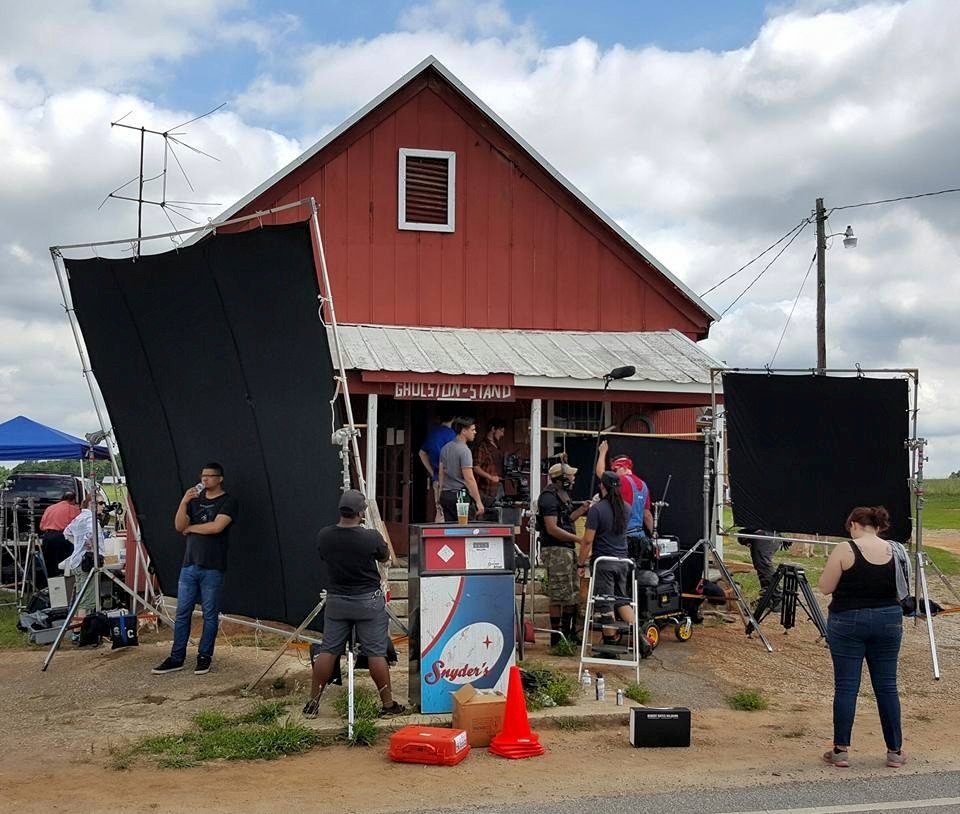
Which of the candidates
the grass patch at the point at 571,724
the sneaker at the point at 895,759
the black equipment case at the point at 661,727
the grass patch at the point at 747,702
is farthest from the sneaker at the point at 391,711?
the sneaker at the point at 895,759

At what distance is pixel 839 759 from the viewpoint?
21.4 ft

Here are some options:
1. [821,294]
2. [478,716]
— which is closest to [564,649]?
[478,716]

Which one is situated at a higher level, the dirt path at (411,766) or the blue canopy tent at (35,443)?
the blue canopy tent at (35,443)

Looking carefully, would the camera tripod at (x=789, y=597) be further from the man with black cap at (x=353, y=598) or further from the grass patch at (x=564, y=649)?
the man with black cap at (x=353, y=598)

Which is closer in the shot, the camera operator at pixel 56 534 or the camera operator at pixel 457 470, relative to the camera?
the camera operator at pixel 457 470

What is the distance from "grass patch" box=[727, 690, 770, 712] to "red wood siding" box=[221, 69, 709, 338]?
25.1 feet

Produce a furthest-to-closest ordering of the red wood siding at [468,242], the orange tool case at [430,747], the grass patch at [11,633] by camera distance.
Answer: the red wood siding at [468,242] → the grass patch at [11,633] → the orange tool case at [430,747]

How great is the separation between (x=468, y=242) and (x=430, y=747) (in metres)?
9.56

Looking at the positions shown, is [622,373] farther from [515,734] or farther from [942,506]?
[942,506]

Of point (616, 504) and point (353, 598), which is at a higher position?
point (616, 504)

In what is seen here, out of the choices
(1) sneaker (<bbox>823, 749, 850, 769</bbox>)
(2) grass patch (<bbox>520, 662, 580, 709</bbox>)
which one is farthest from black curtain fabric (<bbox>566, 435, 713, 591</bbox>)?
(1) sneaker (<bbox>823, 749, 850, 769</bbox>)

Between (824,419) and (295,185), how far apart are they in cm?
808

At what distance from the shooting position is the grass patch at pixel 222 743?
6.66 m

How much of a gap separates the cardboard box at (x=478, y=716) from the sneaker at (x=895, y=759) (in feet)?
8.27
